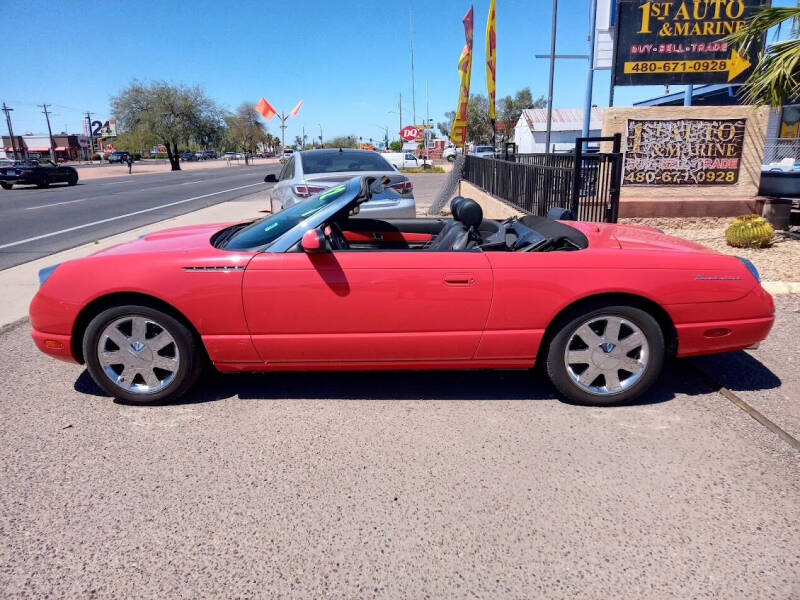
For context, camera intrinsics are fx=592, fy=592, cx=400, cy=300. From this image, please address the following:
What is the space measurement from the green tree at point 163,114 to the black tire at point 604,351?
6106 cm

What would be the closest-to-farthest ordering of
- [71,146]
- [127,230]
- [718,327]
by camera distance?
1. [718,327]
2. [127,230]
3. [71,146]

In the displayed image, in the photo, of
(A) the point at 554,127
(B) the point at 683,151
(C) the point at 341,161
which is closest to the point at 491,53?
(B) the point at 683,151

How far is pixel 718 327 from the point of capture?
12.2 ft

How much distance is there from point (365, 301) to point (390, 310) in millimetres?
162

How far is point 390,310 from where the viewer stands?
360cm

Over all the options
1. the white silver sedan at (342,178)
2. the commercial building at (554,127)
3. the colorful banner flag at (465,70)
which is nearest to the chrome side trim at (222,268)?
the white silver sedan at (342,178)

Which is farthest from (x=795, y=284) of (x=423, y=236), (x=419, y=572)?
(x=419, y=572)

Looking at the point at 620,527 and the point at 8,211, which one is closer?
the point at 620,527

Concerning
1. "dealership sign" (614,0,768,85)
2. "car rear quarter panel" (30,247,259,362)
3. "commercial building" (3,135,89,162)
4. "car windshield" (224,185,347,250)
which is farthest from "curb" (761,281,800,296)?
"commercial building" (3,135,89,162)

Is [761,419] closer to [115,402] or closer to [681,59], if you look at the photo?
[115,402]

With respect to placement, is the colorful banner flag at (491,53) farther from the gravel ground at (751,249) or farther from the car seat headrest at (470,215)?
the car seat headrest at (470,215)

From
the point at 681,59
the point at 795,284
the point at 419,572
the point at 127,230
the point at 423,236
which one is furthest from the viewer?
the point at 127,230

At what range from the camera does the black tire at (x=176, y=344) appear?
364 centimetres

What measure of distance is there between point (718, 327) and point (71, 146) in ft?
415
